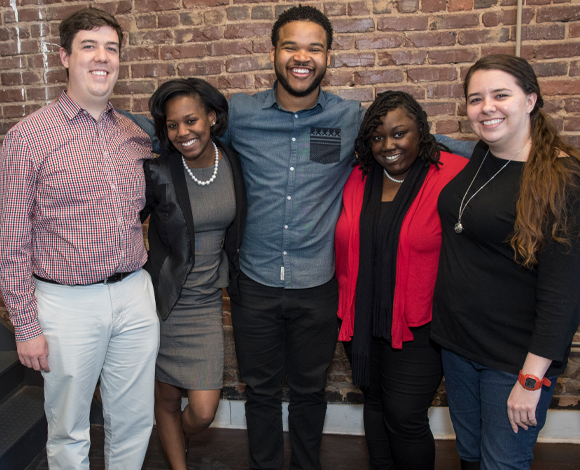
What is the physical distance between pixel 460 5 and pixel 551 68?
0.54 meters

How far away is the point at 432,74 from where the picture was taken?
244 centimetres

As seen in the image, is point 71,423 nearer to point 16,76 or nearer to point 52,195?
point 52,195

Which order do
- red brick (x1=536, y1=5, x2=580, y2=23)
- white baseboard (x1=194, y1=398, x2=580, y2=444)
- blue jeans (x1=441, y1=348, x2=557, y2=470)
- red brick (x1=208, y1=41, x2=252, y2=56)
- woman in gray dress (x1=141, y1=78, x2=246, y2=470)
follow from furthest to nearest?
white baseboard (x1=194, y1=398, x2=580, y2=444), red brick (x1=208, y1=41, x2=252, y2=56), red brick (x1=536, y1=5, x2=580, y2=23), woman in gray dress (x1=141, y1=78, x2=246, y2=470), blue jeans (x1=441, y1=348, x2=557, y2=470)

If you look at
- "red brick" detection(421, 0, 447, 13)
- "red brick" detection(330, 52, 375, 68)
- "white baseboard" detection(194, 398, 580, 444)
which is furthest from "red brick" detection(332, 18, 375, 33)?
"white baseboard" detection(194, 398, 580, 444)

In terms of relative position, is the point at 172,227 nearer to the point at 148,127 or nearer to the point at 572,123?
the point at 148,127

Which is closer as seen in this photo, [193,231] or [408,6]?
[193,231]

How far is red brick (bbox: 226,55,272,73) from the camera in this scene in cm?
253

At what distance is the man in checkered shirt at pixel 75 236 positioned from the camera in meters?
1.65

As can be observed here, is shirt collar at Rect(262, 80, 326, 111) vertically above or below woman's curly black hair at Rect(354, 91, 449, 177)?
above

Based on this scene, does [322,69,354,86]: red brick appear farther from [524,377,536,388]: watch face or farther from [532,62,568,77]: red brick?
[524,377,536,388]: watch face

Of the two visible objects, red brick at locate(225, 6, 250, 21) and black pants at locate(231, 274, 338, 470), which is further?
red brick at locate(225, 6, 250, 21)

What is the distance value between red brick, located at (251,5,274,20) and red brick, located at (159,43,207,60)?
12.5 inches

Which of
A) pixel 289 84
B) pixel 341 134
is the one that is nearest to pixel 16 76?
pixel 289 84

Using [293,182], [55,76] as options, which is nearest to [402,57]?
[293,182]
